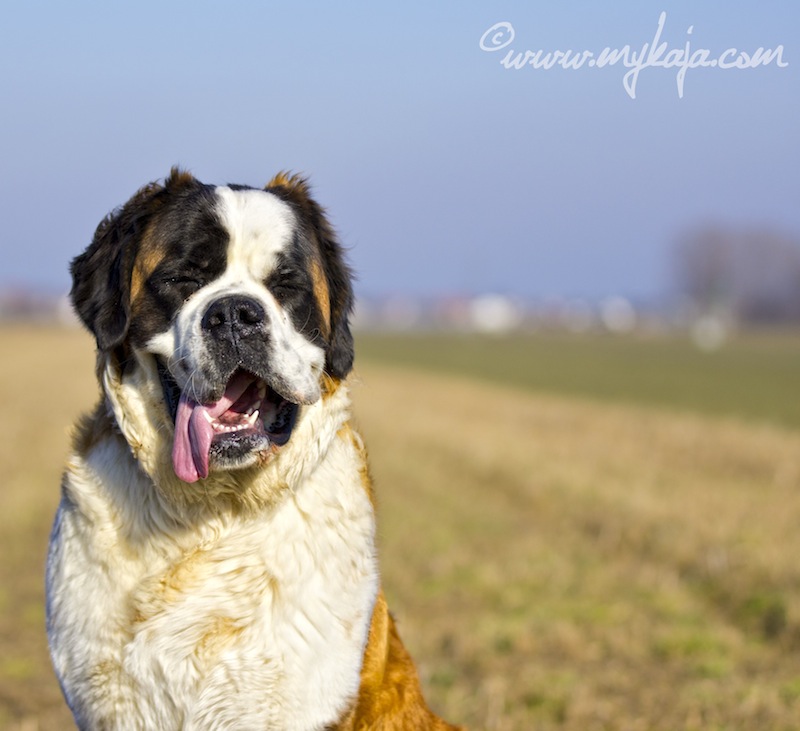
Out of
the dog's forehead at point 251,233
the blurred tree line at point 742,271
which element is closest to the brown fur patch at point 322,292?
the dog's forehead at point 251,233

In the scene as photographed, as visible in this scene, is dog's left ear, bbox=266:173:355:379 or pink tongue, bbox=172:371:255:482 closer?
pink tongue, bbox=172:371:255:482

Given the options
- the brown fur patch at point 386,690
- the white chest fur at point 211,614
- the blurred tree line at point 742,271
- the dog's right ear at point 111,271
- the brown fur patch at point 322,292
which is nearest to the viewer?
the white chest fur at point 211,614

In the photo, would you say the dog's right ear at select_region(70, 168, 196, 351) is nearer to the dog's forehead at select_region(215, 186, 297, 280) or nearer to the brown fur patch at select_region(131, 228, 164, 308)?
the brown fur patch at select_region(131, 228, 164, 308)

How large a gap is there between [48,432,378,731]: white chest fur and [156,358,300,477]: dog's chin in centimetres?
20

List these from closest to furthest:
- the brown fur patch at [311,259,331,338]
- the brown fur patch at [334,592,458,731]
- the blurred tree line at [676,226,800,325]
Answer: the brown fur patch at [334,592,458,731], the brown fur patch at [311,259,331,338], the blurred tree line at [676,226,800,325]

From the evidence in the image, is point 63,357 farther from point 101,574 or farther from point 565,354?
point 101,574

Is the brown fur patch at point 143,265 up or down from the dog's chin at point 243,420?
up

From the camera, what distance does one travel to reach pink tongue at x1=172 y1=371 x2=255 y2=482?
3660mm

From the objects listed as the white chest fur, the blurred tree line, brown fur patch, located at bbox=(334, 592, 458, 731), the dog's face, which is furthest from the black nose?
the blurred tree line

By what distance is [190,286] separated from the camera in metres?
3.79

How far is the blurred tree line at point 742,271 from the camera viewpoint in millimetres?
141250

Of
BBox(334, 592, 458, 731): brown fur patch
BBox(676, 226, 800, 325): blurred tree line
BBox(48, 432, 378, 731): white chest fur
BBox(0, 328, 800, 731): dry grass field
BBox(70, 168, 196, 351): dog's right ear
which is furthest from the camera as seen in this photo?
BBox(676, 226, 800, 325): blurred tree line

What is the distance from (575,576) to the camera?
924 cm

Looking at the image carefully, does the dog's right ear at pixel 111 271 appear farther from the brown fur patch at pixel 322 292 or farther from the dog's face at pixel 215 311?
the brown fur patch at pixel 322 292
